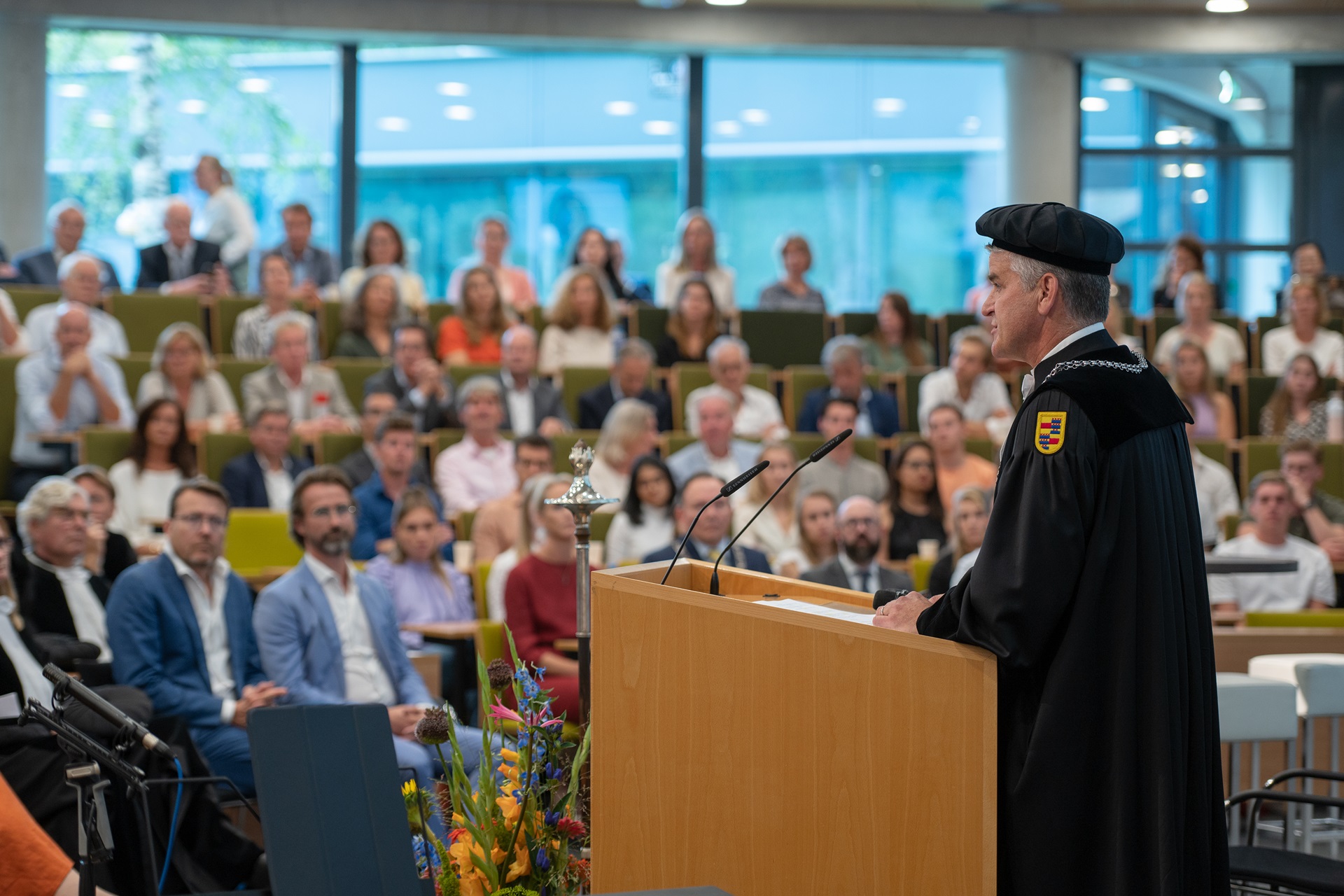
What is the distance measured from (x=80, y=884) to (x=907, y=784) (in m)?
1.34

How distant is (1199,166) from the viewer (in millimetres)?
11508

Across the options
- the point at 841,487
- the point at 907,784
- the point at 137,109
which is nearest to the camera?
the point at 907,784

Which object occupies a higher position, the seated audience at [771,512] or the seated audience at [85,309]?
the seated audience at [85,309]

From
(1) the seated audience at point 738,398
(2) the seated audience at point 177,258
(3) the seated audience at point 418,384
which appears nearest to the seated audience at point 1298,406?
(1) the seated audience at point 738,398

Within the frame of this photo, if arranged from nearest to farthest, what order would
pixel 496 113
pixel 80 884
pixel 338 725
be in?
pixel 338 725 → pixel 80 884 → pixel 496 113

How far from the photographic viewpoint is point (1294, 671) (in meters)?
4.24

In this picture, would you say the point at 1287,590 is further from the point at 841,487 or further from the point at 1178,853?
the point at 1178,853

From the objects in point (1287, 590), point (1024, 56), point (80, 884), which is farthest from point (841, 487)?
point (1024, 56)

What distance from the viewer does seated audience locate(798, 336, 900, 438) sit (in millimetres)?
7367

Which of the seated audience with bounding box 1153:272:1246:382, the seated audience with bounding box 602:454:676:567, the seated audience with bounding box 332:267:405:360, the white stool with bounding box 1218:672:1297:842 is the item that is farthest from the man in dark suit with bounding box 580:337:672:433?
the white stool with bounding box 1218:672:1297:842

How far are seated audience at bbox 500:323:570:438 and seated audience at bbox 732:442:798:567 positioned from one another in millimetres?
1262

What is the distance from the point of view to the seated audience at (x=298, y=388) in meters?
6.75

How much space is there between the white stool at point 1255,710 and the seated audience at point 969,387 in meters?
3.48

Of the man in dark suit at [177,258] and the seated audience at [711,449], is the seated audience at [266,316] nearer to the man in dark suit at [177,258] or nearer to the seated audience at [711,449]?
the man in dark suit at [177,258]
